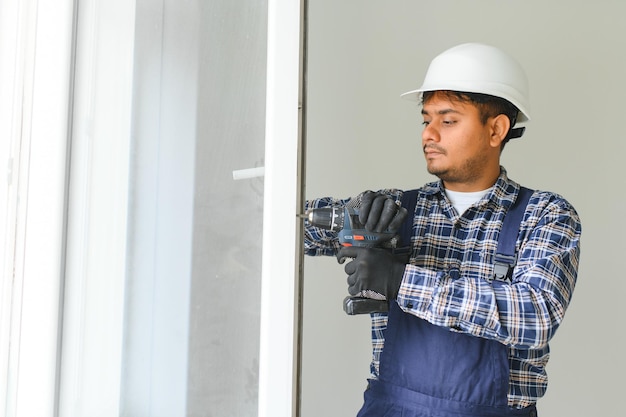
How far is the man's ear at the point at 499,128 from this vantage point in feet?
5.46

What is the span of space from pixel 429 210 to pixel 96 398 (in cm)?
95

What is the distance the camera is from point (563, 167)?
2.48 metres

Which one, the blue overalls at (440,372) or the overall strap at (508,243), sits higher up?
the overall strap at (508,243)

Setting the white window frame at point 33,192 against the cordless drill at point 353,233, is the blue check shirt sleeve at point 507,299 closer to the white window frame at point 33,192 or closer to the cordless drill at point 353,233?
the cordless drill at point 353,233

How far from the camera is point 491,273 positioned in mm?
1516

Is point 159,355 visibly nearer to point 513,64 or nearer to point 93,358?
point 93,358

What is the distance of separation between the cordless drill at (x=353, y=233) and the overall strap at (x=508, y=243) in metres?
0.28

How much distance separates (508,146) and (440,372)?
1322 mm

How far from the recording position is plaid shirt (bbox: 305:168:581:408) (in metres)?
1.33

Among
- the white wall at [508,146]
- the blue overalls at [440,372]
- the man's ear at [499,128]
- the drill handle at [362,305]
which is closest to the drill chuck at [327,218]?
the drill handle at [362,305]

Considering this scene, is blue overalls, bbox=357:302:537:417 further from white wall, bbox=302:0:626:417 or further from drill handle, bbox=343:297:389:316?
white wall, bbox=302:0:626:417

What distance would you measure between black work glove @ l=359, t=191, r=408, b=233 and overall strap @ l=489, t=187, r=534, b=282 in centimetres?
28

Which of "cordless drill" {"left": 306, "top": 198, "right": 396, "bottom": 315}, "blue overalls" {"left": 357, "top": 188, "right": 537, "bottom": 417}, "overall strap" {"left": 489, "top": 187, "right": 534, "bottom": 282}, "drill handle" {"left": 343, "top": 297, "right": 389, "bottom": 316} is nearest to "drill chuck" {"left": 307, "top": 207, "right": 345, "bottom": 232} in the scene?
"cordless drill" {"left": 306, "top": 198, "right": 396, "bottom": 315}

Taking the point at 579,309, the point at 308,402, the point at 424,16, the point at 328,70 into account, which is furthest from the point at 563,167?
the point at 308,402
